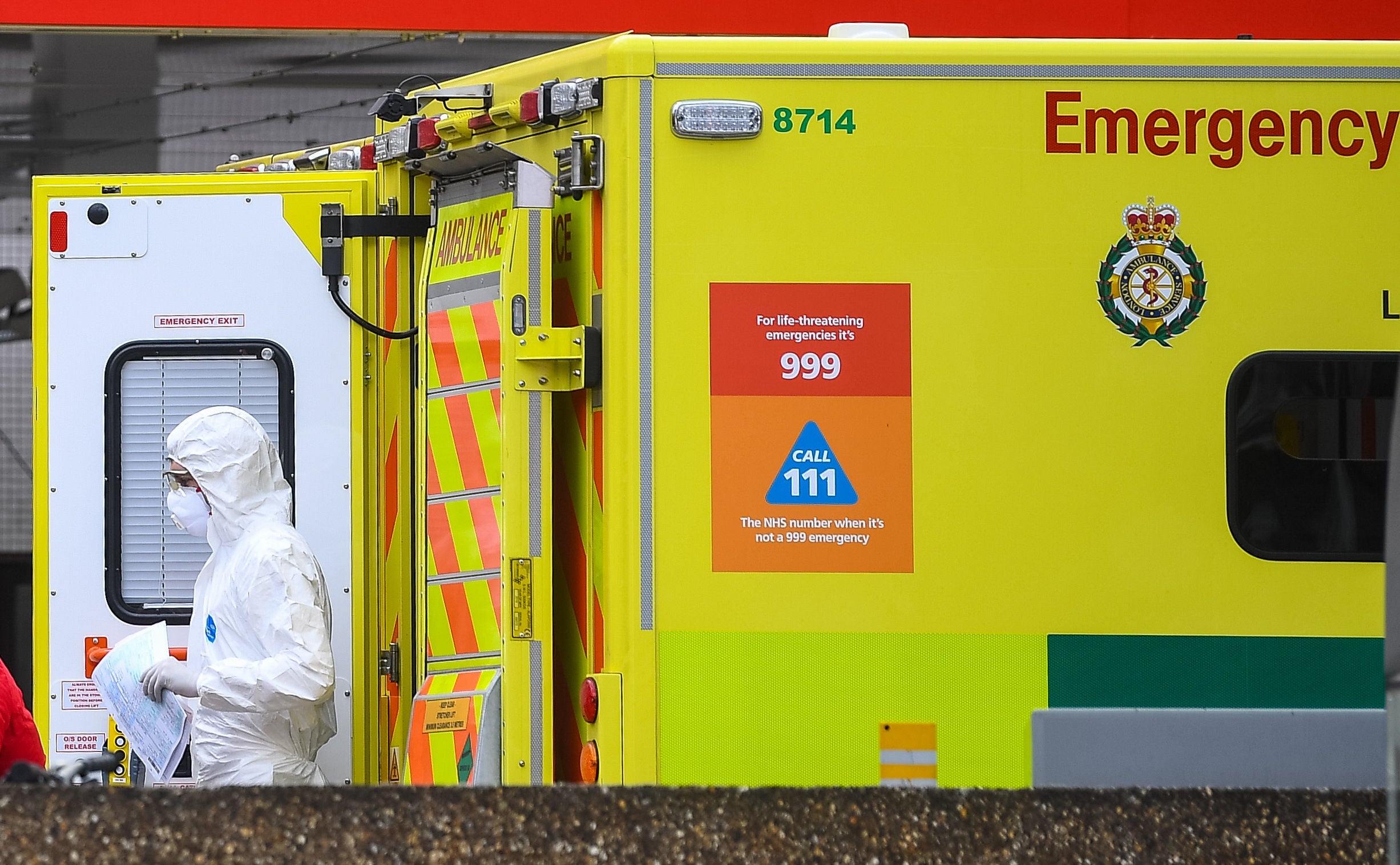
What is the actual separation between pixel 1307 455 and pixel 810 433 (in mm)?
1117

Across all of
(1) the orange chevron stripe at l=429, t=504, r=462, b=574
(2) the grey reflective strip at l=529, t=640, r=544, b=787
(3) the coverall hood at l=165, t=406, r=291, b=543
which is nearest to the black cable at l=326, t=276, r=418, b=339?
(3) the coverall hood at l=165, t=406, r=291, b=543

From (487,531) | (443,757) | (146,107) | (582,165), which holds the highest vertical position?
(146,107)

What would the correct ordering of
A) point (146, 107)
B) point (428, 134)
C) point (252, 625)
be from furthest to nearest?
1. point (146, 107)
2. point (252, 625)
3. point (428, 134)

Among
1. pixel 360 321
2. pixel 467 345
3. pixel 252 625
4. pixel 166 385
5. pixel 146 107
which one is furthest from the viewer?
pixel 146 107

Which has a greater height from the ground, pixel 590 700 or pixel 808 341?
pixel 808 341

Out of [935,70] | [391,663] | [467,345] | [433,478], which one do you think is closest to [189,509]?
[391,663]

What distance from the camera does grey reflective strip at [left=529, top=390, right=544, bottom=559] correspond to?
3.61m

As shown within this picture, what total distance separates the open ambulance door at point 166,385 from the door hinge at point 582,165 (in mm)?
999

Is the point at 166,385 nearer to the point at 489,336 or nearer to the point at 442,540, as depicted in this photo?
the point at 442,540

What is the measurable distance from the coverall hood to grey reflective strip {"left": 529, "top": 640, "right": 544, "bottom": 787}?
1065 millimetres

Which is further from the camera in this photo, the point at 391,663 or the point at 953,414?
the point at 391,663

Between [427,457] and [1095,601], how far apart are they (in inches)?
65.5

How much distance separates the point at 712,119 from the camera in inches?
138

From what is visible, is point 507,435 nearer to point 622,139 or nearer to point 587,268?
point 587,268
